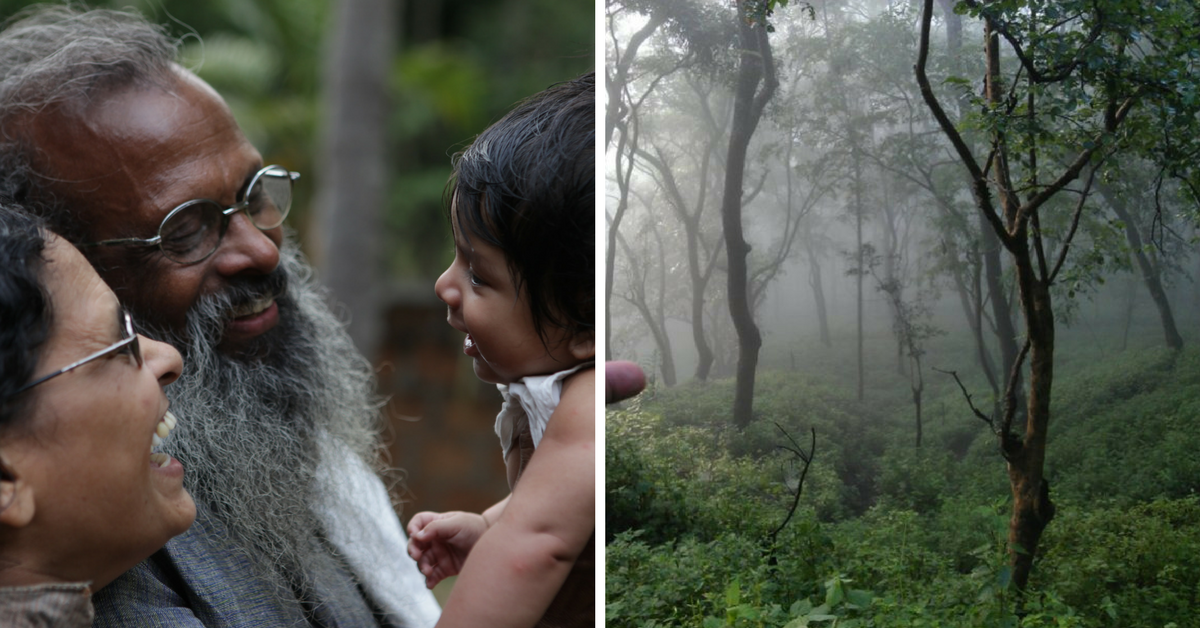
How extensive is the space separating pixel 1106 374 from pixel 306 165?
838 cm

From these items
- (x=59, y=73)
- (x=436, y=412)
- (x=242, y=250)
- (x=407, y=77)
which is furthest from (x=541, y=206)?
(x=407, y=77)

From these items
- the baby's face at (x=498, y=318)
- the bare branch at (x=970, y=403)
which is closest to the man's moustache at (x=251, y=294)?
the baby's face at (x=498, y=318)

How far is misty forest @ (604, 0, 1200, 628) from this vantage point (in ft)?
6.77

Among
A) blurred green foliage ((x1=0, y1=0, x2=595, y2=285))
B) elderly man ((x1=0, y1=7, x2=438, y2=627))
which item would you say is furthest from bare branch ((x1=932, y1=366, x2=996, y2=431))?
blurred green foliage ((x1=0, y1=0, x2=595, y2=285))

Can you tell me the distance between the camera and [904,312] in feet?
7.26

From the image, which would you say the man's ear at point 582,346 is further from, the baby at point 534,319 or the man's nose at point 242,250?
the man's nose at point 242,250

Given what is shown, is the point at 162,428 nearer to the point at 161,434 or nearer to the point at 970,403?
the point at 161,434

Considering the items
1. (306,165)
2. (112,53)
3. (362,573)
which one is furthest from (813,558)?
(306,165)

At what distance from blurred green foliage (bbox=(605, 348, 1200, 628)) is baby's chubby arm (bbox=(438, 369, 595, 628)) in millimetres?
860

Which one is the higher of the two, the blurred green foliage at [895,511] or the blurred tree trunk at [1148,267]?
the blurred tree trunk at [1148,267]

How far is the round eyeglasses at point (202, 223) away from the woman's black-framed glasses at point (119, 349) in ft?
1.71

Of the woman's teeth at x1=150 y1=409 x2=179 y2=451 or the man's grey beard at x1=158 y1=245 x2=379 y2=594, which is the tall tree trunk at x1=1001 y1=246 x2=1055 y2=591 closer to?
the man's grey beard at x1=158 y1=245 x2=379 y2=594

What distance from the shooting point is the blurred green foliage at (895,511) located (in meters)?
2.11

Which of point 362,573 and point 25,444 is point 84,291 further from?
point 362,573
